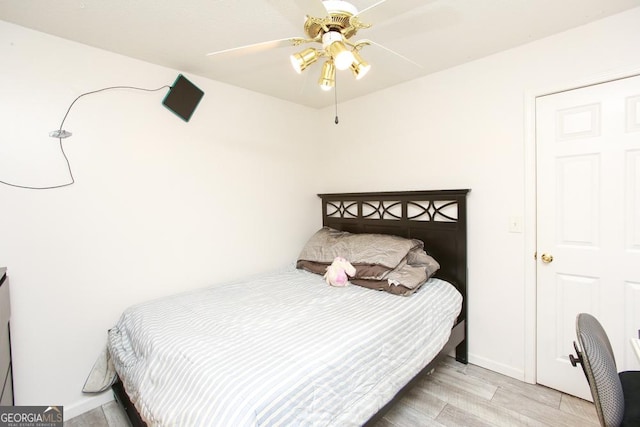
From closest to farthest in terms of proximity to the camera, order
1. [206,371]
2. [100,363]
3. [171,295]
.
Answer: [206,371]
[100,363]
[171,295]

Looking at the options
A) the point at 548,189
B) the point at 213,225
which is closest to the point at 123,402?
the point at 213,225

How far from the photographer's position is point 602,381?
1001 millimetres

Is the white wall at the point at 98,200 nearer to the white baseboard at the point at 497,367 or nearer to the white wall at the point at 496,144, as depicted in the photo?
the white wall at the point at 496,144

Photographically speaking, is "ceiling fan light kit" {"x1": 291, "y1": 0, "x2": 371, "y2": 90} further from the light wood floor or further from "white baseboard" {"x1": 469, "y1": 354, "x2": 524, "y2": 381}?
"white baseboard" {"x1": 469, "y1": 354, "x2": 524, "y2": 381}

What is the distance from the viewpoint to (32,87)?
71.9 inches

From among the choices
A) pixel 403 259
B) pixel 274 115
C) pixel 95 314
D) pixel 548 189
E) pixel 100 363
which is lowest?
pixel 100 363

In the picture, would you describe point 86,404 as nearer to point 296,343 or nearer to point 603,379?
point 296,343

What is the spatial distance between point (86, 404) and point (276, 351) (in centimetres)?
159

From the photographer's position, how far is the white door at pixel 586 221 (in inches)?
71.8

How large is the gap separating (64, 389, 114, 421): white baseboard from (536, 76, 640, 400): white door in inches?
118

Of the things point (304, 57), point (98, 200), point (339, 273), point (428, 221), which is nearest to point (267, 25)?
point (304, 57)

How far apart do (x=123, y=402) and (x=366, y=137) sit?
9.19ft

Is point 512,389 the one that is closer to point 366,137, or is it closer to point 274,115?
point 366,137

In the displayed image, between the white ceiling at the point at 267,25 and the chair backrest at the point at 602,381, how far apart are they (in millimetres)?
1482
